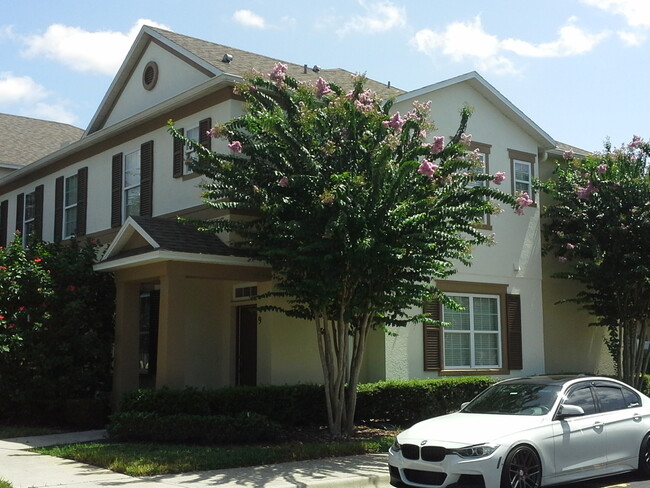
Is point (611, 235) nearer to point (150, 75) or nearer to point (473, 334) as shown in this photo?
point (473, 334)

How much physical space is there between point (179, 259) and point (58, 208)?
8982 millimetres

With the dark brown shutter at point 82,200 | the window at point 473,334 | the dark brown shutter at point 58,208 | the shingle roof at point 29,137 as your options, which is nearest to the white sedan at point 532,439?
the window at point 473,334

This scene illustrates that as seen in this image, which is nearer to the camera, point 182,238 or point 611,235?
point 182,238

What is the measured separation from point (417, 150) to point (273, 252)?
119 inches

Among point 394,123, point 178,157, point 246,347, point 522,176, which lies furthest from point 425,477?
point 522,176

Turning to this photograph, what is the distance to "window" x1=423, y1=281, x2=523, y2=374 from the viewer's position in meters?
18.0

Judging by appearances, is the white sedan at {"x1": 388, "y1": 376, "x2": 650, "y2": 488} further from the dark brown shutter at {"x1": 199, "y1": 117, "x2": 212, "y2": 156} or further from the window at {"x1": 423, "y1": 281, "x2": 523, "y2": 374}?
the dark brown shutter at {"x1": 199, "y1": 117, "x2": 212, "y2": 156}

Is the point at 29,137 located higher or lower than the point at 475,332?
higher

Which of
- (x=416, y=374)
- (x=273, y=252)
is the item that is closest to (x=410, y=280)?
(x=273, y=252)

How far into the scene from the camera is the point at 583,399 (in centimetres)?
1019

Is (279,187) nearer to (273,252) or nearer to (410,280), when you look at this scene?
(273,252)

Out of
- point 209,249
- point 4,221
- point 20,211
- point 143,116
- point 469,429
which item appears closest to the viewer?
point 469,429

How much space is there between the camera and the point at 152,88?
19.4 meters

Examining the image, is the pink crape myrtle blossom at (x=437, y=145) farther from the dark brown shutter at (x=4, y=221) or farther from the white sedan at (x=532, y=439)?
the dark brown shutter at (x=4, y=221)
